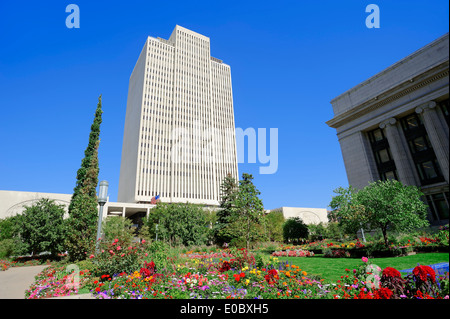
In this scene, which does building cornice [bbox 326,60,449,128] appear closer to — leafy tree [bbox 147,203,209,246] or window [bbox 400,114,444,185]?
window [bbox 400,114,444,185]

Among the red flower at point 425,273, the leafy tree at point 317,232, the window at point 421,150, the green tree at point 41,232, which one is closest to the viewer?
the red flower at point 425,273

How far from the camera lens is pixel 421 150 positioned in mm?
30188

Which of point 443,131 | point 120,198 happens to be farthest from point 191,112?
point 443,131

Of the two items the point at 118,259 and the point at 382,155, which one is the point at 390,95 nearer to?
the point at 382,155

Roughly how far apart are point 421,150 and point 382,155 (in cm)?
491

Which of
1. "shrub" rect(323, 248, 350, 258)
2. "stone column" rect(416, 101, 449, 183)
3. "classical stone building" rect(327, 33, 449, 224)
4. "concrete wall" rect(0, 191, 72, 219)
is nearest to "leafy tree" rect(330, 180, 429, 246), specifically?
"shrub" rect(323, 248, 350, 258)

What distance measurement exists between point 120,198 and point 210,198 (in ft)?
117

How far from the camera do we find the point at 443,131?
2759cm

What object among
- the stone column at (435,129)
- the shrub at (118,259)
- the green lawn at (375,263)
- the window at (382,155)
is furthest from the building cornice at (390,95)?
the shrub at (118,259)

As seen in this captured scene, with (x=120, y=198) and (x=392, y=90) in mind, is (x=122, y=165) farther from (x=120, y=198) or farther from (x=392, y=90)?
(x=392, y=90)

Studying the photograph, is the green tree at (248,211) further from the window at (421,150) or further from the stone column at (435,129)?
the window at (421,150)

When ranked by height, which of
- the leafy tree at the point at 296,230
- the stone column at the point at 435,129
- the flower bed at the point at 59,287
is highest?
the stone column at the point at 435,129

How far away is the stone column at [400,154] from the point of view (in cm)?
3020

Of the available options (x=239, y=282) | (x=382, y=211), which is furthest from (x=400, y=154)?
(x=239, y=282)
